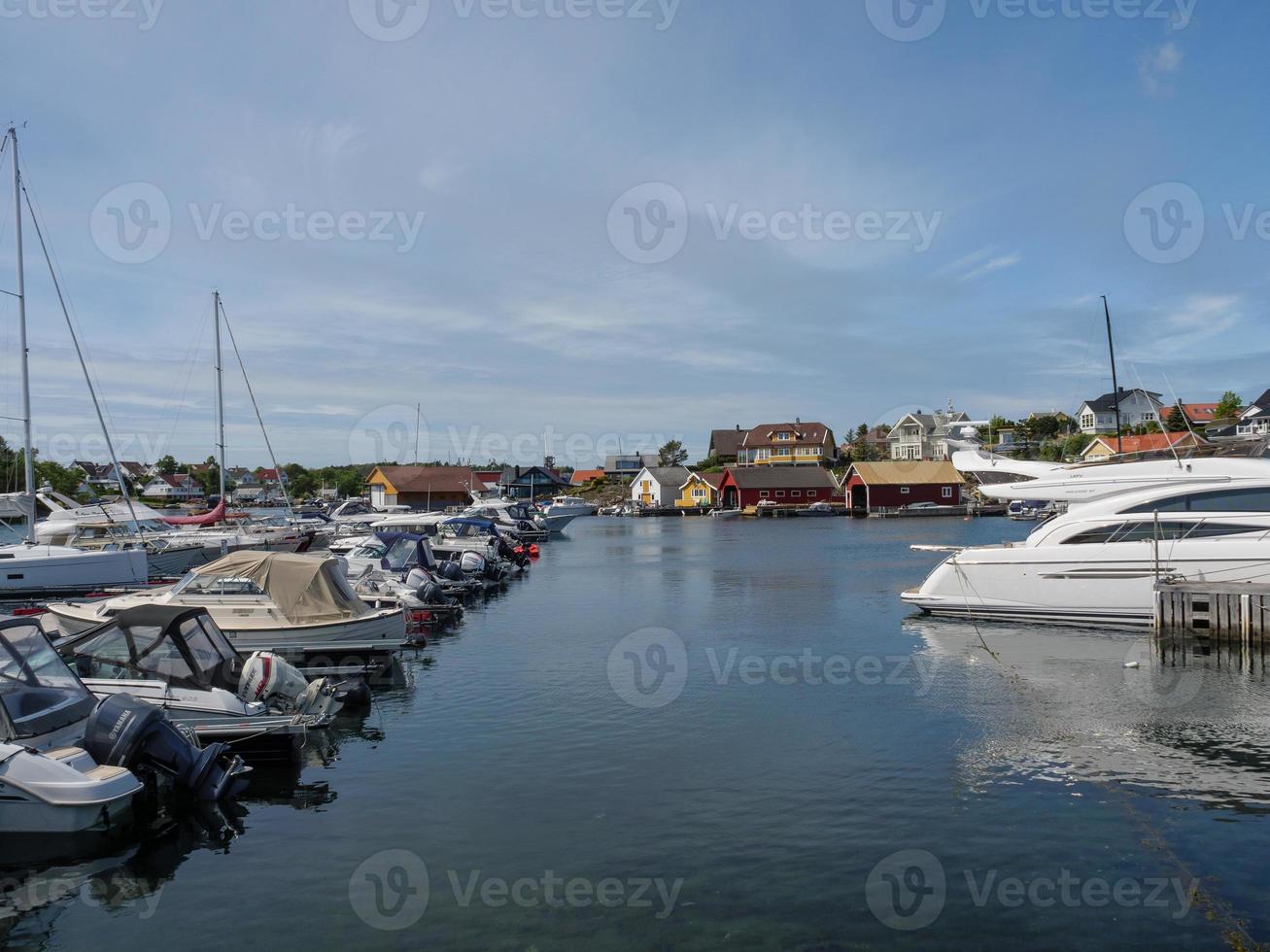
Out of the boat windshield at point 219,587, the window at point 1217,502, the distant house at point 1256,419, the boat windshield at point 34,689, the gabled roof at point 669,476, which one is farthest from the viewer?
the gabled roof at point 669,476

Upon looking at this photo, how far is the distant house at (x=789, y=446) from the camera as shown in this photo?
125375 mm

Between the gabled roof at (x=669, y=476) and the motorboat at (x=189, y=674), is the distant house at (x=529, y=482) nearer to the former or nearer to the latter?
the gabled roof at (x=669, y=476)

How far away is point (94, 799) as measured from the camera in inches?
390

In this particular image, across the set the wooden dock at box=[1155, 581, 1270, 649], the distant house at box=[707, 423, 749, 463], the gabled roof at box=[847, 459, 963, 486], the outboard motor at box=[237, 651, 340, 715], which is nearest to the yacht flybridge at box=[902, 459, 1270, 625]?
the wooden dock at box=[1155, 581, 1270, 649]

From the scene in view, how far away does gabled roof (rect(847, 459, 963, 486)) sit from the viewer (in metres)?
98.1

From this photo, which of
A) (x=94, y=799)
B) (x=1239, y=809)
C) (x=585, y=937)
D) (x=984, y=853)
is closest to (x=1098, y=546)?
(x=1239, y=809)

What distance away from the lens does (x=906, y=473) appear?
9900cm

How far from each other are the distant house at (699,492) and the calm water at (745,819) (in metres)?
92.7

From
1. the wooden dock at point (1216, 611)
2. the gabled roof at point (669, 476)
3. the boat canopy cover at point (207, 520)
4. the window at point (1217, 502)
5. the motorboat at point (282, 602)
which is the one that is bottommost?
the wooden dock at point (1216, 611)

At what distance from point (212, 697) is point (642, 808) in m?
6.80

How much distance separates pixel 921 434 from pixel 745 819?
122 meters

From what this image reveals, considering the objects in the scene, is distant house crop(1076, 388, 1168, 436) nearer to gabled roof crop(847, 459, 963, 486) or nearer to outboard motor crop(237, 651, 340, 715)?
gabled roof crop(847, 459, 963, 486)

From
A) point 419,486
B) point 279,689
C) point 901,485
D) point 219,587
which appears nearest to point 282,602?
point 219,587

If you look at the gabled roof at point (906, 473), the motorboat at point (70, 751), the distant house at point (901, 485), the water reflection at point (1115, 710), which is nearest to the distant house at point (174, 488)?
the distant house at point (901, 485)
